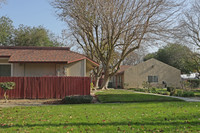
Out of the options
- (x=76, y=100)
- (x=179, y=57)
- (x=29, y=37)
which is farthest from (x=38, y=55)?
(x=179, y=57)

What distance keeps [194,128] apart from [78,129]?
3.71m

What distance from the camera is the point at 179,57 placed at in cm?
4416

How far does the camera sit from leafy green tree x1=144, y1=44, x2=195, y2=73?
129ft

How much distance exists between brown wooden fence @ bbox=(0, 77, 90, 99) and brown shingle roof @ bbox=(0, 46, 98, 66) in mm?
1686

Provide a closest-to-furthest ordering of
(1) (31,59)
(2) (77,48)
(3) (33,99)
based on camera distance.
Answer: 1. (3) (33,99)
2. (1) (31,59)
3. (2) (77,48)

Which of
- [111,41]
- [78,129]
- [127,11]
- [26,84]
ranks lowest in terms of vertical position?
[78,129]

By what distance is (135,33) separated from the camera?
21969 millimetres

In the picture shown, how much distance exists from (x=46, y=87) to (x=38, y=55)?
3634mm

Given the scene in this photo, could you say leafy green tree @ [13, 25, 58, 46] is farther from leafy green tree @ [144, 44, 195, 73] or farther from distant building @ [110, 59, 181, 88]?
leafy green tree @ [144, 44, 195, 73]

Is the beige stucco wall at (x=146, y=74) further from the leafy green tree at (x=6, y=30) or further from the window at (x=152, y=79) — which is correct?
the leafy green tree at (x=6, y=30)

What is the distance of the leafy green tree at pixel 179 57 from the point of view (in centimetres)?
3943

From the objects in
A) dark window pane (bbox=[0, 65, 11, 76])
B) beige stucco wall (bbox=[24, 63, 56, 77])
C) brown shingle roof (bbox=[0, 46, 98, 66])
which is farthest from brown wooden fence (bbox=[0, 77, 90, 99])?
dark window pane (bbox=[0, 65, 11, 76])

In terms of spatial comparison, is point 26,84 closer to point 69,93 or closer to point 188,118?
point 69,93

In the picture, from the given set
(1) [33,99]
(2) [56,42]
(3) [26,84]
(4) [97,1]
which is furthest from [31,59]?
(2) [56,42]
